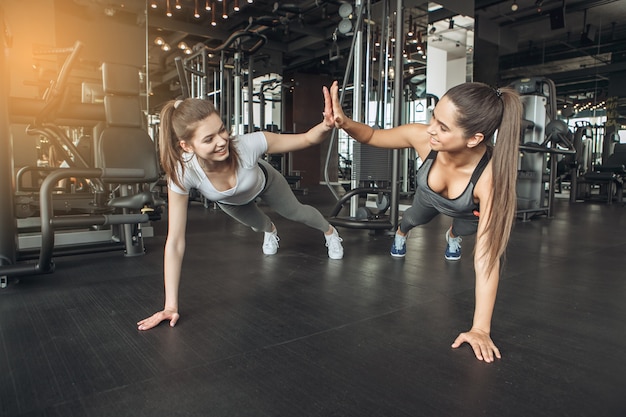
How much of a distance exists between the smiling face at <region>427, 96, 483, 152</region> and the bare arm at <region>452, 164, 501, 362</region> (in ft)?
0.42

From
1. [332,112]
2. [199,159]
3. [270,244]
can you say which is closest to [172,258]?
[199,159]

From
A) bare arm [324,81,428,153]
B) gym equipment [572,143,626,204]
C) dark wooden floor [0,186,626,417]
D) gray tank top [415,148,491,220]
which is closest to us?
dark wooden floor [0,186,626,417]

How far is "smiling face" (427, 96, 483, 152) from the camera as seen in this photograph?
4.27ft

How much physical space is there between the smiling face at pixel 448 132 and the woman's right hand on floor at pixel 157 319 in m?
1.08

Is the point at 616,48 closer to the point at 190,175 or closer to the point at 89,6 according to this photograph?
the point at 89,6

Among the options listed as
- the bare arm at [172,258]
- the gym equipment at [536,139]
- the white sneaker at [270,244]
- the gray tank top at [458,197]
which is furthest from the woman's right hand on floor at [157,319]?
the gym equipment at [536,139]

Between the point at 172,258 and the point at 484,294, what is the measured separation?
1050 millimetres

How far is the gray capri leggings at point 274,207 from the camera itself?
85.6 inches

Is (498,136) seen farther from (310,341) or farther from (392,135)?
(310,341)

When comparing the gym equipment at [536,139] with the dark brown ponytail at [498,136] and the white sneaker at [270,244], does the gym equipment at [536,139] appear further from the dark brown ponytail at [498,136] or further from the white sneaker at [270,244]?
the dark brown ponytail at [498,136]

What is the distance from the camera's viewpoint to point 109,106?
2.54 m

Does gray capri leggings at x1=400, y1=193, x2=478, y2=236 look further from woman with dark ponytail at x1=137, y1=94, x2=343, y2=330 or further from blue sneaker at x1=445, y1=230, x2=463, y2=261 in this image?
woman with dark ponytail at x1=137, y1=94, x2=343, y2=330

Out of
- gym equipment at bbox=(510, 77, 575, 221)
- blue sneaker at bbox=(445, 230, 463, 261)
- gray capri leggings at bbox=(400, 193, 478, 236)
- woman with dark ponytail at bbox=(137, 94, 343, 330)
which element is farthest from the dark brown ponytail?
gym equipment at bbox=(510, 77, 575, 221)

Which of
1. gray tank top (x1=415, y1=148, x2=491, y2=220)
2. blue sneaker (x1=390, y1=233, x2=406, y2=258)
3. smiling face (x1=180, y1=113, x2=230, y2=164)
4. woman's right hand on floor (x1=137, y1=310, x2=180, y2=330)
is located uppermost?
smiling face (x1=180, y1=113, x2=230, y2=164)
